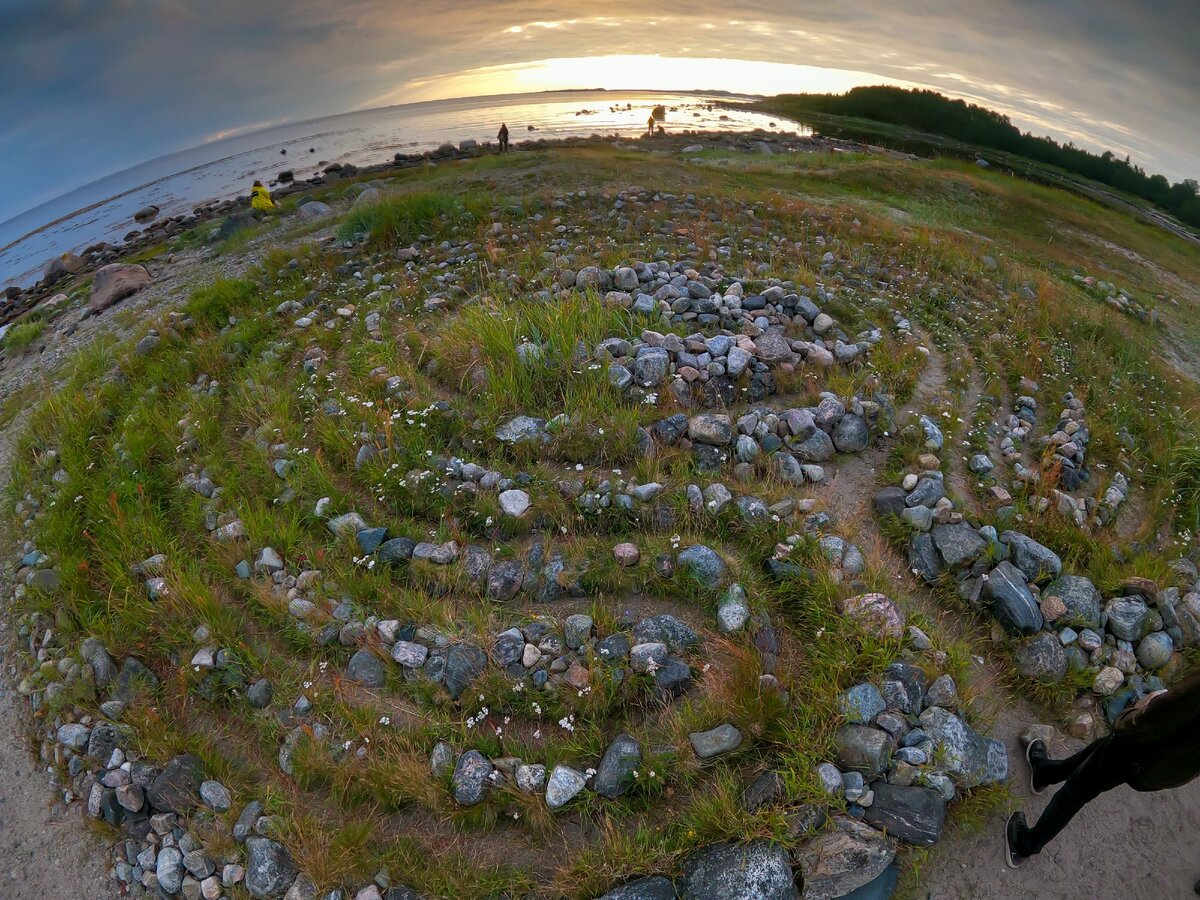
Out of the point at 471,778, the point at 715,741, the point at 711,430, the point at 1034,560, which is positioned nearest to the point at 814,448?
the point at 711,430

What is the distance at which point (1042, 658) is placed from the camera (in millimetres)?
4836

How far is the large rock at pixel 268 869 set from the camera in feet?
12.0

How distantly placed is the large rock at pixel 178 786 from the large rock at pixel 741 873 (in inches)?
141

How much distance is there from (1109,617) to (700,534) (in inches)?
146

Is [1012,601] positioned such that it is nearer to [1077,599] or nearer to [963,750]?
[1077,599]

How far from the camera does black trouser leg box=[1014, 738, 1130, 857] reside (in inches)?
129

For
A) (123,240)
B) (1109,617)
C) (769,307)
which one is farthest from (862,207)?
(123,240)

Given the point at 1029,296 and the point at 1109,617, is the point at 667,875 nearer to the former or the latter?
the point at 1109,617

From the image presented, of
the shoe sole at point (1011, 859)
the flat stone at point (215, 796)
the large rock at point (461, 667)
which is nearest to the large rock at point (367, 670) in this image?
the large rock at point (461, 667)

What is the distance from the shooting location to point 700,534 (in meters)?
5.66

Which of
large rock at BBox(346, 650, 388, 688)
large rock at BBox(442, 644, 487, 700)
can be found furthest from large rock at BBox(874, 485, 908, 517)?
large rock at BBox(346, 650, 388, 688)

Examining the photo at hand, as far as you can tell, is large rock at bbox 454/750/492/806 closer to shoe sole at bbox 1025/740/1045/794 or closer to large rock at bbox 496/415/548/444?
large rock at bbox 496/415/548/444

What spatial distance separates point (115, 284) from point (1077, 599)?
20.6 metres

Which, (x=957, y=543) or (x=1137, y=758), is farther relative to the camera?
(x=957, y=543)
